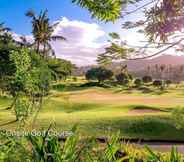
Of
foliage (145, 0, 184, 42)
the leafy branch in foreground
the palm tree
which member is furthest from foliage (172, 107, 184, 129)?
the palm tree

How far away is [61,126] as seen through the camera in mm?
32844

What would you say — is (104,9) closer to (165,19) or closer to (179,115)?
(165,19)

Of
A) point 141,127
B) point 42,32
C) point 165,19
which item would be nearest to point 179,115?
point 165,19

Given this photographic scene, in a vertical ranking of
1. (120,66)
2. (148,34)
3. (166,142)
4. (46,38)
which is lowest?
(166,142)

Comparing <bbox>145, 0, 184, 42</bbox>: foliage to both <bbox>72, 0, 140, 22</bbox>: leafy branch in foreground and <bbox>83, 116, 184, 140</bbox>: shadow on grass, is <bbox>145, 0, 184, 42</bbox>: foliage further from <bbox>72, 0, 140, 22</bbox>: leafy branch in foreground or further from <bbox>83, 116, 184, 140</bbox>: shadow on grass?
<bbox>83, 116, 184, 140</bbox>: shadow on grass

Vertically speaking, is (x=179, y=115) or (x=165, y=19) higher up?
(x=165, y=19)

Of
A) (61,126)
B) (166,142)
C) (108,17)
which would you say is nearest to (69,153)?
(108,17)

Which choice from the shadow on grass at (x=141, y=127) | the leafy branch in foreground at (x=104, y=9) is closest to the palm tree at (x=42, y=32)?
the shadow on grass at (x=141, y=127)

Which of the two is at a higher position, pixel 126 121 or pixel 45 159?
pixel 45 159

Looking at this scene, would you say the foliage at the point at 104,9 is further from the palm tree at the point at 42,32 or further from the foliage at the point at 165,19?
the palm tree at the point at 42,32

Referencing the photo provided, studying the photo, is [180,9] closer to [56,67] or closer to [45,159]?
[45,159]

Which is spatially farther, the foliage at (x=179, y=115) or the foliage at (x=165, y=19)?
the foliage at (x=179, y=115)

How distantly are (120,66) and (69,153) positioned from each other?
15.9ft

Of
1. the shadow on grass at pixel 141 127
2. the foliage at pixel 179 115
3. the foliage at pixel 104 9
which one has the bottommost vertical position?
the shadow on grass at pixel 141 127
